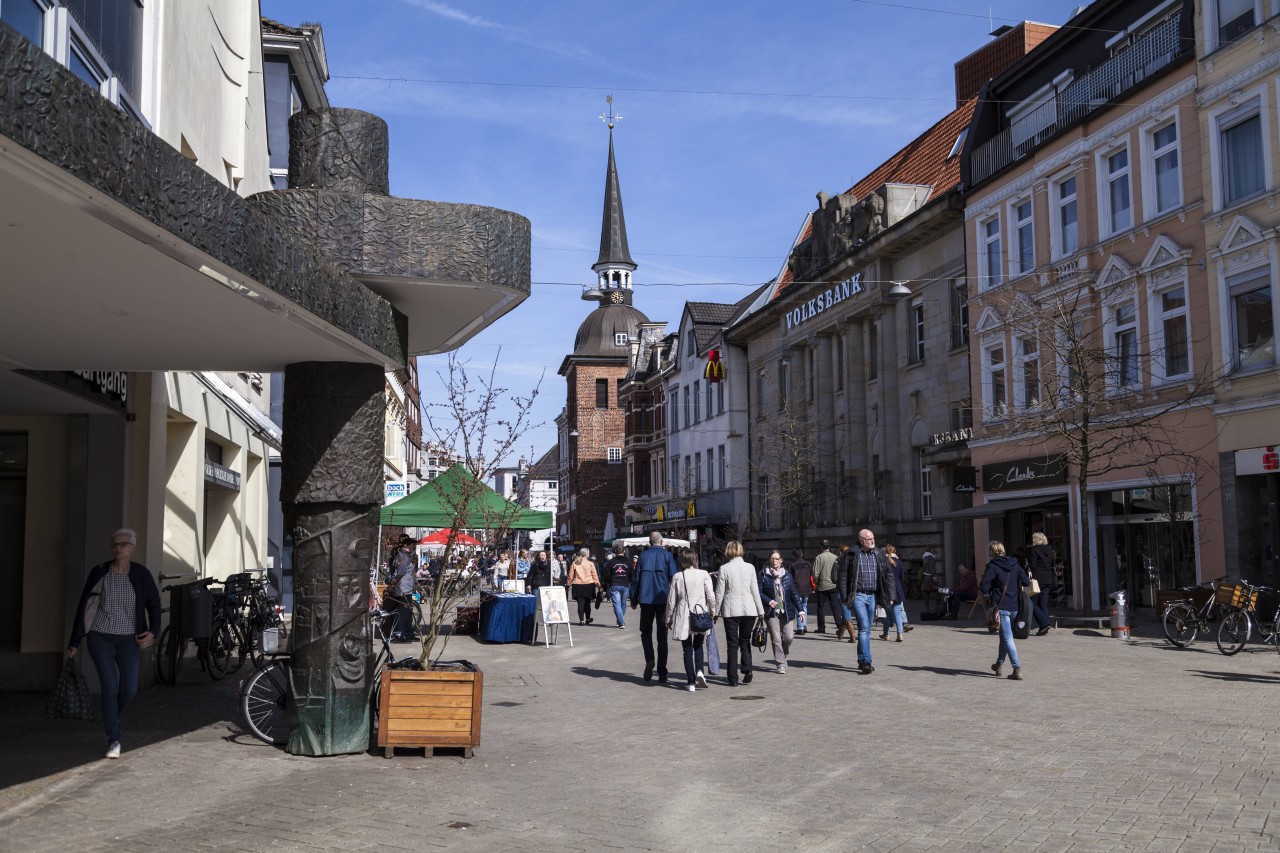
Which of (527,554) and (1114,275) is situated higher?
(1114,275)

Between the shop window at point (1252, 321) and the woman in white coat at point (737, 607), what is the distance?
40.0ft

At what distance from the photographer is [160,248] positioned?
6.45 metres

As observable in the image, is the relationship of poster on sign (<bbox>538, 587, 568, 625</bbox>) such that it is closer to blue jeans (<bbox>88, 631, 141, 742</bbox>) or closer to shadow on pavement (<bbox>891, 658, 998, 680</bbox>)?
shadow on pavement (<bbox>891, 658, 998, 680</bbox>)

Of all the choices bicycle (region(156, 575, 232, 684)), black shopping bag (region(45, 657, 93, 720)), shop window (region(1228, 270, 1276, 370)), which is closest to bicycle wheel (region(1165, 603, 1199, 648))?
shop window (region(1228, 270, 1276, 370))

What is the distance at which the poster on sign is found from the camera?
2116cm

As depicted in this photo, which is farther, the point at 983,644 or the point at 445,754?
the point at 983,644

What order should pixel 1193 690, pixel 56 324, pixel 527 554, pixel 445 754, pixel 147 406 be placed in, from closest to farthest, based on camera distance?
pixel 56 324, pixel 445 754, pixel 1193 690, pixel 147 406, pixel 527 554

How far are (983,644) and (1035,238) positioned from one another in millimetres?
12931

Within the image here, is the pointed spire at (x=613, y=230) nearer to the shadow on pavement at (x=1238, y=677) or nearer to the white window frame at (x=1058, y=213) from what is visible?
the white window frame at (x=1058, y=213)

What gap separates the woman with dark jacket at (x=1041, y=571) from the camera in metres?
20.6

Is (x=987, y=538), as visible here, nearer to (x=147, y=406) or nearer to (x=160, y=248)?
(x=147, y=406)

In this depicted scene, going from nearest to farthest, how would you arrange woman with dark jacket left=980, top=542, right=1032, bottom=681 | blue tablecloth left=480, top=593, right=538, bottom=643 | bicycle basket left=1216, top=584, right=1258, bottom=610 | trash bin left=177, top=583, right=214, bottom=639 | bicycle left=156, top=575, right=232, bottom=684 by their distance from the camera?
trash bin left=177, top=583, right=214, bottom=639 < bicycle left=156, top=575, right=232, bottom=684 < woman with dark jacket left=980, top=542, right=1032, bottom=681 < bicycle basket left=1216, top=584, right=1258, bottom=610 < blue tablecloth left=480, top=593, right=538, bottom=643

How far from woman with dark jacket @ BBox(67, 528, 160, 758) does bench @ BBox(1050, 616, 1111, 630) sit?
16992mm

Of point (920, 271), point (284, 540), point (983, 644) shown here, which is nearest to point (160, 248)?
point (983, 644)
